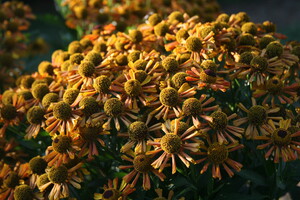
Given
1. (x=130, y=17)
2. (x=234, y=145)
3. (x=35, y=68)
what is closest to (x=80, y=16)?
(x=130, y=17)

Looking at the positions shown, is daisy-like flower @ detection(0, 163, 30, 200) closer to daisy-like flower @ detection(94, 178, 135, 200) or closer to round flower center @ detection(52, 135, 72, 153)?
round flower center @ detection(52, 135, 72, 153)

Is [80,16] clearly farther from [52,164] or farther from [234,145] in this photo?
[234,145]

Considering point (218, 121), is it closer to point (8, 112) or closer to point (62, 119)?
point (62, 119)

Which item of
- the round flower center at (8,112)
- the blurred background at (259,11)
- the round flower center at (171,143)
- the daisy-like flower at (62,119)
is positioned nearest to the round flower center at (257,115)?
the round flower center at (171,143)

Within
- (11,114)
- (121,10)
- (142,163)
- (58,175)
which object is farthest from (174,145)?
(121,10)

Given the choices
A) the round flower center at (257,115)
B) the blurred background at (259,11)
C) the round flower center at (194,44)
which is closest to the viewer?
the round flower center at (257,115)

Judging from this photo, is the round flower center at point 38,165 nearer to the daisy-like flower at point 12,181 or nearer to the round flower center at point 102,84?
the daisy-like flower at point 12,181
